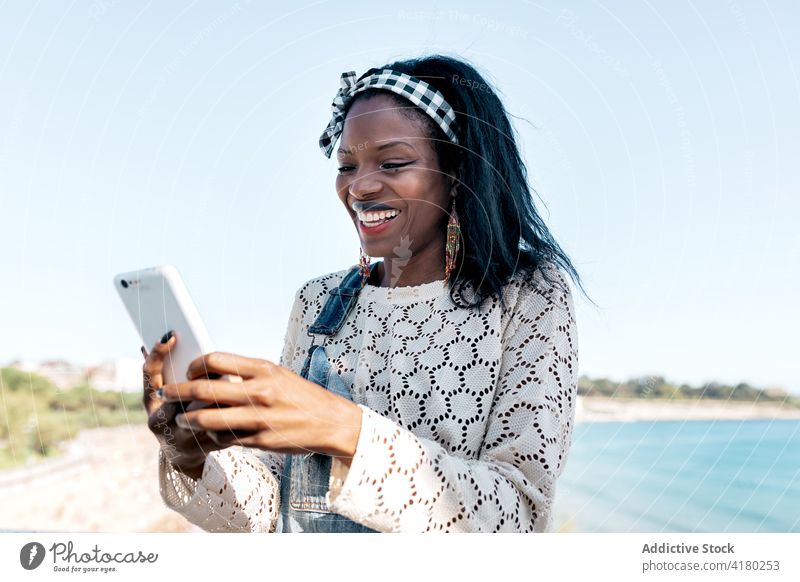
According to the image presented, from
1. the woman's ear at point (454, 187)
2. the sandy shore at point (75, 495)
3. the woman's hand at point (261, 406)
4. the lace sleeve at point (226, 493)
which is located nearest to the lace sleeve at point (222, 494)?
the lace sleeve at point (226, 493)

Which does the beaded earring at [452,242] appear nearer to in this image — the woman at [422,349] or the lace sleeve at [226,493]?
the woman at [422,349]

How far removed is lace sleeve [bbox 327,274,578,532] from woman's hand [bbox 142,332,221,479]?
20 cm

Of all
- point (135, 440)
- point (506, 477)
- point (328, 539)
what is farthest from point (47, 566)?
point (506, 477)

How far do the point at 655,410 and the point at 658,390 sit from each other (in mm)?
43

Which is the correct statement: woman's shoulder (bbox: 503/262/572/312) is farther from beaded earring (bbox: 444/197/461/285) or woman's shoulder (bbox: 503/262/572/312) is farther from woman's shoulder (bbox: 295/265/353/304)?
woman's shoulder (bbox: 295/265/353/304)

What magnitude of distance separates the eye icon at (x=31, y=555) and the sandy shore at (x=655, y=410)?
0.97 meters

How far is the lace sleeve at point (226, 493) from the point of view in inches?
50.3

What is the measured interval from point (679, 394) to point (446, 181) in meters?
0.73

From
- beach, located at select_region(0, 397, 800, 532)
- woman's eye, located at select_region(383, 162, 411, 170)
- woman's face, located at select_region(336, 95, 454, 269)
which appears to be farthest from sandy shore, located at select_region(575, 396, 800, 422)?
woman's eye, located at select_region(383, 162, 411, 170)

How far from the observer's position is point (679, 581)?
1.26 meters

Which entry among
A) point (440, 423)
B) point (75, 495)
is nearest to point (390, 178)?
point (440, 423)

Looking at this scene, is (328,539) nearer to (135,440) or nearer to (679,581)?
(135,440)

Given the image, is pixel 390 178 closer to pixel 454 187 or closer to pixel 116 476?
pixel 454 187

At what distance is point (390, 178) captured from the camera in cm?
140
